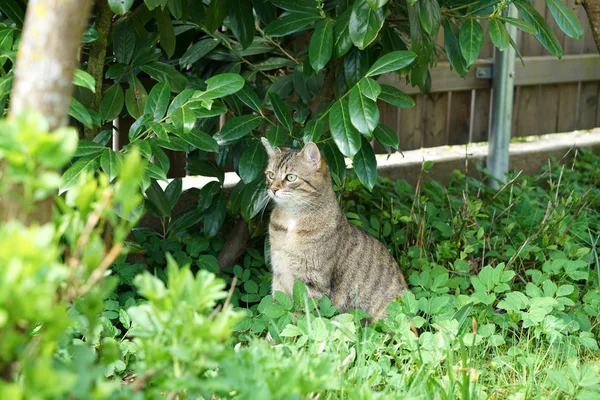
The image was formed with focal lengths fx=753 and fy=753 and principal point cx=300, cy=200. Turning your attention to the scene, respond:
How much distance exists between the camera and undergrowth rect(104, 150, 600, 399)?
236cm

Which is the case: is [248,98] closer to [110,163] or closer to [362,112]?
[362,112]

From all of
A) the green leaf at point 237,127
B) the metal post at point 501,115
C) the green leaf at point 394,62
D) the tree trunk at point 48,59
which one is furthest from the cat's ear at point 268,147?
the metal post at point 501,115

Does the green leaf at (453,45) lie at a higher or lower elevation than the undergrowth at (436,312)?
higher

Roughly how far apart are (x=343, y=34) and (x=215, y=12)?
0.62 metres

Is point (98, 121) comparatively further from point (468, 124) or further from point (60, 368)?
point (468, 124)

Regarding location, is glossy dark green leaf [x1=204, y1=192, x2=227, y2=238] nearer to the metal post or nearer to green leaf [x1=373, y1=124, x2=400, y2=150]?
green leaf [x1=373, y1=124, x2=400, y2=150]

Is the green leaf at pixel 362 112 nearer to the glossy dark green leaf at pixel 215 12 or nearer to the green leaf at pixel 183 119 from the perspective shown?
the green leaf at pixel 183 119

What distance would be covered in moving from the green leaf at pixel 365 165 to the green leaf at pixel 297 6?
0.61 m

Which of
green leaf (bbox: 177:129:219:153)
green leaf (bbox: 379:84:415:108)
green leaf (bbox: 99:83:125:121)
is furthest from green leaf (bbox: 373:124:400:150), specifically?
green leaf (bbox: 99:83:125:121)

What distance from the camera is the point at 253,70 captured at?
399cm

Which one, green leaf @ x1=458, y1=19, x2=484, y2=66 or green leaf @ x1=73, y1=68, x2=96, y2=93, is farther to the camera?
green leaf @ x1=458, y1=19, x2=484, y2=66

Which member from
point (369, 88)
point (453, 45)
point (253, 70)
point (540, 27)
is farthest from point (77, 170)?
point (540, 27)

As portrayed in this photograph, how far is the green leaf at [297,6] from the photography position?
10.7ft

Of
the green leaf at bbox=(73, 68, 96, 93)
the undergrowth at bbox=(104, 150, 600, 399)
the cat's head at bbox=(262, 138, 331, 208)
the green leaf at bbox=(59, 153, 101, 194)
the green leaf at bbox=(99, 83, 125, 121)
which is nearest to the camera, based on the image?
the green leaf at bbox=(73, 68, 96, 93)
